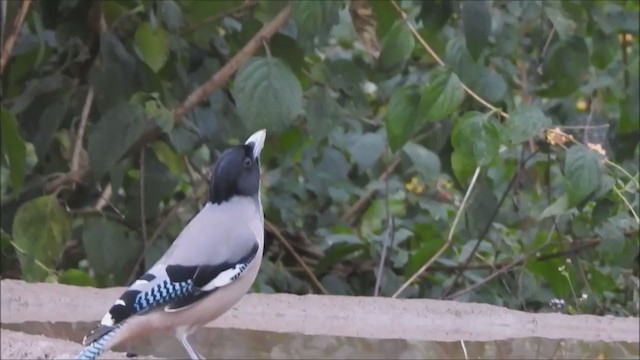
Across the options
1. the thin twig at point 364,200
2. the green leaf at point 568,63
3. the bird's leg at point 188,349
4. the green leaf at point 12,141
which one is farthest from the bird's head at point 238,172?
the thin twig at point 364,200

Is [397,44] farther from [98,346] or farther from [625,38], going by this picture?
[98,346]

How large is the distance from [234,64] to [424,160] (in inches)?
20.2

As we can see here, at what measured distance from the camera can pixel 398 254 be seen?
9.20 feet

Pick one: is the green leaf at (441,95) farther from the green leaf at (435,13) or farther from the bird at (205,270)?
the bird at (205,270)

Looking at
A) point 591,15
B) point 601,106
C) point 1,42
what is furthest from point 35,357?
point 601,106

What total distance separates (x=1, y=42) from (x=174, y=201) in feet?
2.83

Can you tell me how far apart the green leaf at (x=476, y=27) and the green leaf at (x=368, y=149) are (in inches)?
18.0

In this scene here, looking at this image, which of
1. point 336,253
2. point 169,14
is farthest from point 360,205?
point 169,14

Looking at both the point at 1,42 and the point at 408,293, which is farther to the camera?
the point at 408,293

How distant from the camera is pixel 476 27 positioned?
2164 millimetres

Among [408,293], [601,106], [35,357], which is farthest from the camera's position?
[601,106]

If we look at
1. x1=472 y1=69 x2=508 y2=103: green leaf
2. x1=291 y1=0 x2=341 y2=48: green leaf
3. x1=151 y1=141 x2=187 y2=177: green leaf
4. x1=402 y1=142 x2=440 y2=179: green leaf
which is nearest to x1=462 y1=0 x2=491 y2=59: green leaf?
x1=472 y1=69 x2=508 y2=103: green leaf

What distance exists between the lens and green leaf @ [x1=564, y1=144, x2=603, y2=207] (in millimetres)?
1940

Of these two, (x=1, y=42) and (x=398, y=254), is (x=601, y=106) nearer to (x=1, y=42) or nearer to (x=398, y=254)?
(x=398, y=254)
